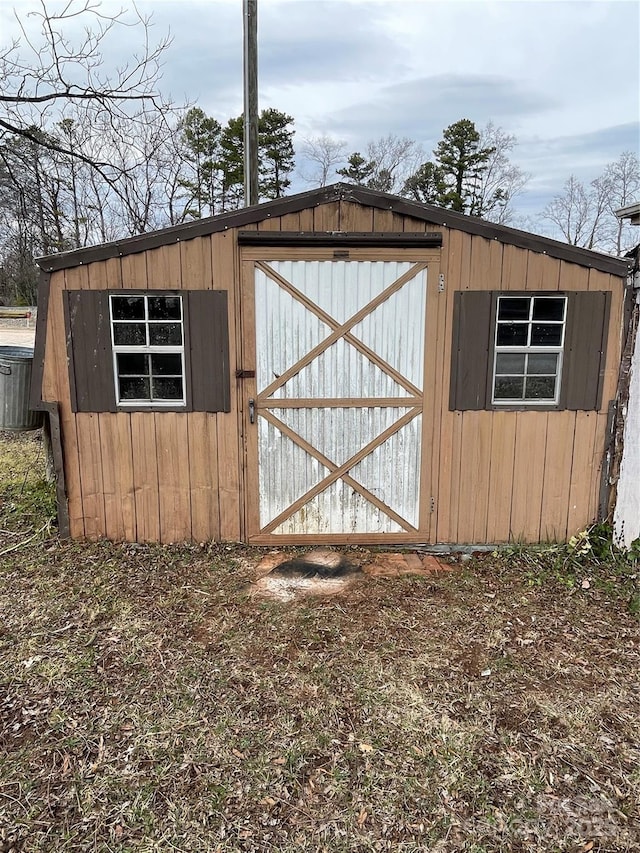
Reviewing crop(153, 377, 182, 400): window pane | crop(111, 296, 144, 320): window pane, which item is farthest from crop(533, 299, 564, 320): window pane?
crop(111, 296, 144, 320): window pane

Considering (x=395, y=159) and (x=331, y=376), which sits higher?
(x=395, y=159)

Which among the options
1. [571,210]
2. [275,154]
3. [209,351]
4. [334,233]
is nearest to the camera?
[334,233]

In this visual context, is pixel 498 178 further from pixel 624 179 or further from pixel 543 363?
pixel 543 363

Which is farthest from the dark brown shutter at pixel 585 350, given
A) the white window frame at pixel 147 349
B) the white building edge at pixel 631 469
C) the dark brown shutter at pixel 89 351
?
the dark brown shutter at pixel 89 351

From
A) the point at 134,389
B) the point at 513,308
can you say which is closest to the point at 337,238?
the point at 513,308

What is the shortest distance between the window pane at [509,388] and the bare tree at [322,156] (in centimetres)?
1818

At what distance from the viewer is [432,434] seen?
4301mm

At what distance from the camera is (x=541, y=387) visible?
425cm

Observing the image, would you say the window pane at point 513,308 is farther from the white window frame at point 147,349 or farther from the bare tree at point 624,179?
the bare tree at point 624,179

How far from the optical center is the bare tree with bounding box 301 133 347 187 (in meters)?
20.2

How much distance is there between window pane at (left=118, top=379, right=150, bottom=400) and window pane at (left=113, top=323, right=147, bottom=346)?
11.7 inches

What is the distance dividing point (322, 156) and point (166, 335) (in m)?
19.5

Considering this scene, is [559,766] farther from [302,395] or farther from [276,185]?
[276,185]

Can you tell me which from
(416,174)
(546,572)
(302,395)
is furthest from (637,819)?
(416,174)
